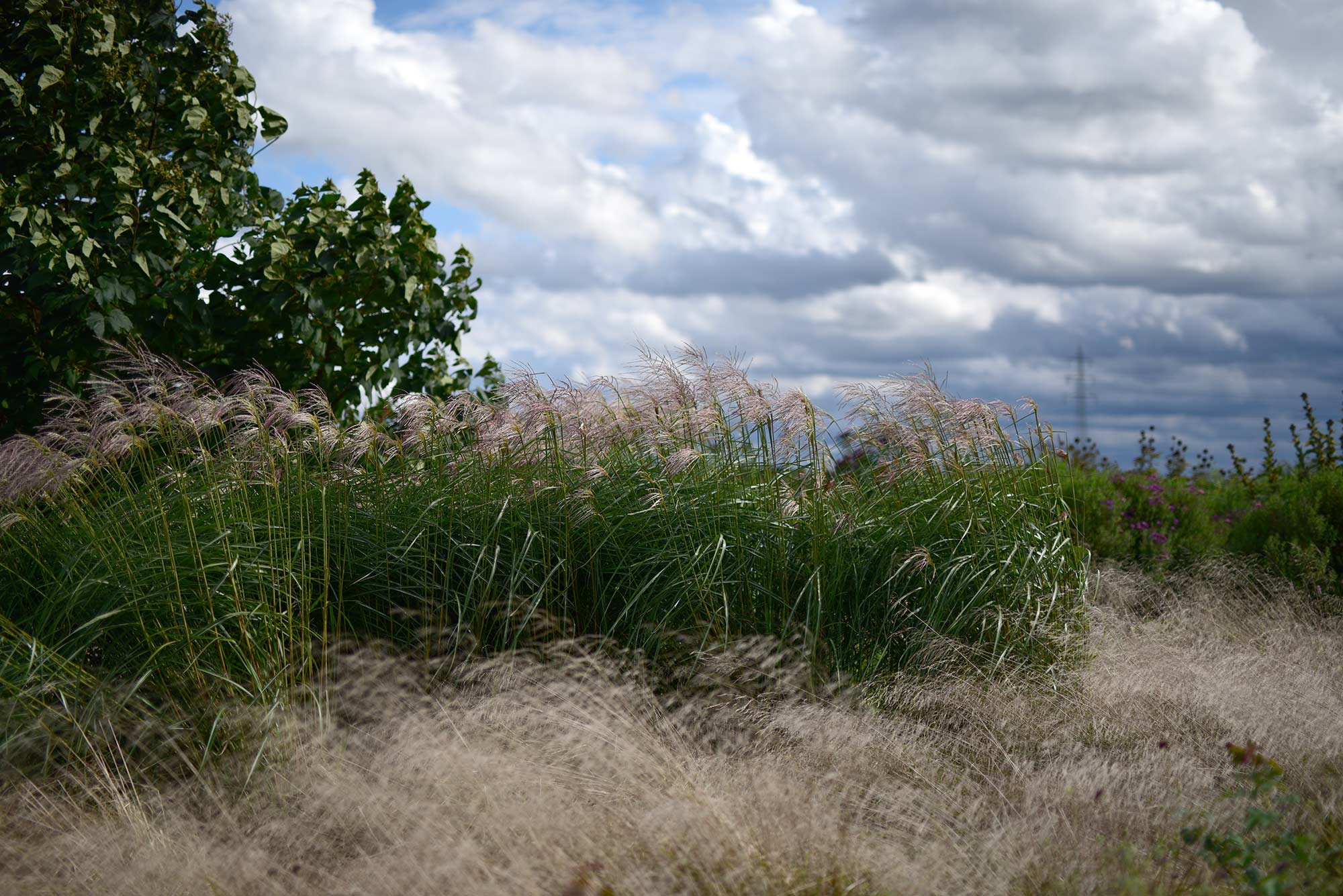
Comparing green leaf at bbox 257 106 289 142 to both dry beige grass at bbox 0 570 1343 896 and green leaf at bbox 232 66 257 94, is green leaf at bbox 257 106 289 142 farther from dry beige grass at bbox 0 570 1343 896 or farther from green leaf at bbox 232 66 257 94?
A: dry beige grass at bbox 0 570 1343 896

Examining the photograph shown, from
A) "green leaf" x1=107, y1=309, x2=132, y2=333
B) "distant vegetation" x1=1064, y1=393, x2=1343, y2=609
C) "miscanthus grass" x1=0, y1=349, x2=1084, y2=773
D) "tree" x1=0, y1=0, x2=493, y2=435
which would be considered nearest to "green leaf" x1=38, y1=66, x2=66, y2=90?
"tree" x1=0, y1=0, x2=493, y2=435

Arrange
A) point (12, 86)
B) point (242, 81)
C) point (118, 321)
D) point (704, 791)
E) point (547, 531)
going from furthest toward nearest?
point (242, 81)
point (12, 86)
point (118, 321)
point (547, 531)
point (704, 791)

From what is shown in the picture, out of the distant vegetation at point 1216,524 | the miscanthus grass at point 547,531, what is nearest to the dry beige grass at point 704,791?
the miscanthus grass at point 547,531

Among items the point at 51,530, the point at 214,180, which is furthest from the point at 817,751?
the point at 214,180

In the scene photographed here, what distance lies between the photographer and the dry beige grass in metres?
2.62

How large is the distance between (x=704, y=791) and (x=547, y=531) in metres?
1.91

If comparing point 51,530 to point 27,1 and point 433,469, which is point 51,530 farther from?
point 27,1

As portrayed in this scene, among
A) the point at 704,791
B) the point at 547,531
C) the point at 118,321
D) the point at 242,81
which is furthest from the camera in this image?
the point at 242,81

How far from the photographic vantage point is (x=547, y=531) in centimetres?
460

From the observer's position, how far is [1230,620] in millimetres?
6121

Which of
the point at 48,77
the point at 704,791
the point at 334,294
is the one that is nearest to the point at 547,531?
the point at 704,791

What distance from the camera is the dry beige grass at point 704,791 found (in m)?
2.62

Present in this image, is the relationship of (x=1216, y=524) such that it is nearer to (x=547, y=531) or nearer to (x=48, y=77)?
(x=547, y=531)

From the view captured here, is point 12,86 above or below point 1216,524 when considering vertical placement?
above
